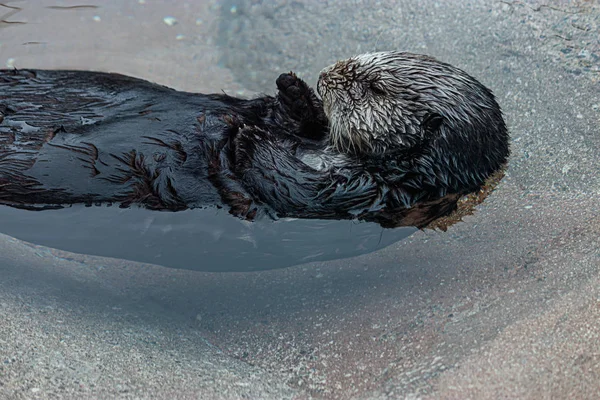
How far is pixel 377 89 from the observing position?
9.75 feet

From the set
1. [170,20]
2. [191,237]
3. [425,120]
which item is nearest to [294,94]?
[425,120]

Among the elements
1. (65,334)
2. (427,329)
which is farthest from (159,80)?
(427,329)

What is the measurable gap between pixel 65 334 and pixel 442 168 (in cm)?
194

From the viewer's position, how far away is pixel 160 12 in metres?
4.71

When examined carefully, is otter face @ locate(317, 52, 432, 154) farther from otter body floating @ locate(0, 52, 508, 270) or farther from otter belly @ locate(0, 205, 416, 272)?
otter belly @ locate(0, 205, 416, 272)

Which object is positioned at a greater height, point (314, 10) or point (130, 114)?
point (314, 10)

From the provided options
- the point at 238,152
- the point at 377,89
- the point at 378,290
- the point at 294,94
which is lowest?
the point at 378,290

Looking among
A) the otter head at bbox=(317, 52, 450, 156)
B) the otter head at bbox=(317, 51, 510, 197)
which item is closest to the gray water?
the otter head at bbox=(317, 51, 510, 197)

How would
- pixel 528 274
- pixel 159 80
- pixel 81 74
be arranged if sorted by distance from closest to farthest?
pixel 528 274, pixel 81 74, pixel 159 80

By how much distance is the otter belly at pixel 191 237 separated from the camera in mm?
2730

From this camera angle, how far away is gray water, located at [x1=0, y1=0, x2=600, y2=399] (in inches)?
87.0

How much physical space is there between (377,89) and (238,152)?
2.69 ft

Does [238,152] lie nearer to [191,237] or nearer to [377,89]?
[191,237]

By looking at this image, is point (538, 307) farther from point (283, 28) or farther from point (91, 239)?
point (283, 28)
